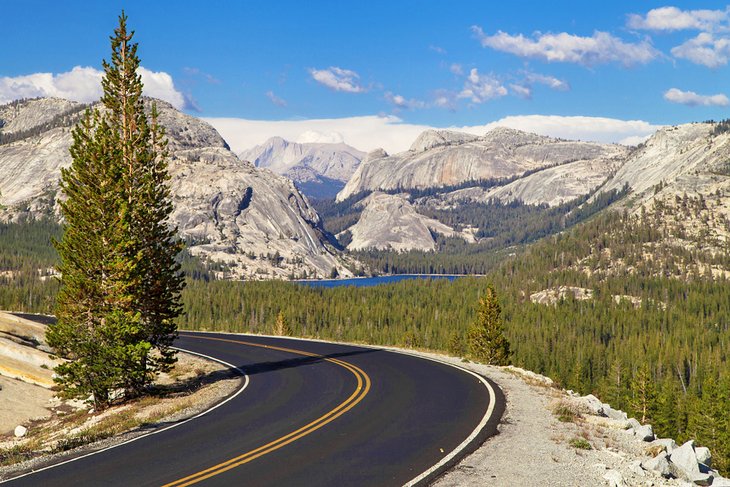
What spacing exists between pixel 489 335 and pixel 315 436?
46639 millimetres

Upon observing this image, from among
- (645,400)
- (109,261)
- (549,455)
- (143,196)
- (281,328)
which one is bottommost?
(645,400)

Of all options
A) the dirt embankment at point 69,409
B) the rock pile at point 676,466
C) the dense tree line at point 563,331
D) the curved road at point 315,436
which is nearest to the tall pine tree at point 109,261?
the dirt embankment at point 69,409

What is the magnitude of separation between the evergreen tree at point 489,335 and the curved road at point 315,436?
99.7ft

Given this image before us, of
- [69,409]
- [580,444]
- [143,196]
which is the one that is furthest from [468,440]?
[69,409]

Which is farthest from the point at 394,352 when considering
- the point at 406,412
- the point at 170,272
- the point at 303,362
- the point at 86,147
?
the point at 86,147

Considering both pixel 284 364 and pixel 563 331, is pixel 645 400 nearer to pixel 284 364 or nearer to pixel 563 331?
pixel 284 364

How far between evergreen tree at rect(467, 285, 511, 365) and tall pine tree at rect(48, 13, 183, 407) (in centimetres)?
3956

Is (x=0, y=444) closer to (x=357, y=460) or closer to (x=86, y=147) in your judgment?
(x=86, y=147)

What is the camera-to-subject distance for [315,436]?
755 inches

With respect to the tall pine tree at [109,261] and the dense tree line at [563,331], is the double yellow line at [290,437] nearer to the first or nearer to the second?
the tall pine tree at [109,261]

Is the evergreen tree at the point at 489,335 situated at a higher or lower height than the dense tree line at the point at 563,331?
higher

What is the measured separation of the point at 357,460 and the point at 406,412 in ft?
21.3

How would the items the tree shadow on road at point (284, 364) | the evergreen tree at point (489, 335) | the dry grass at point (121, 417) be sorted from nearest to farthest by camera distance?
the dry grass at point (121, 417) < the tree shadow on road at point (284, 364) < the evergreen tree at point (489, 335)

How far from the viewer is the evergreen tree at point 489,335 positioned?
62750 mm
